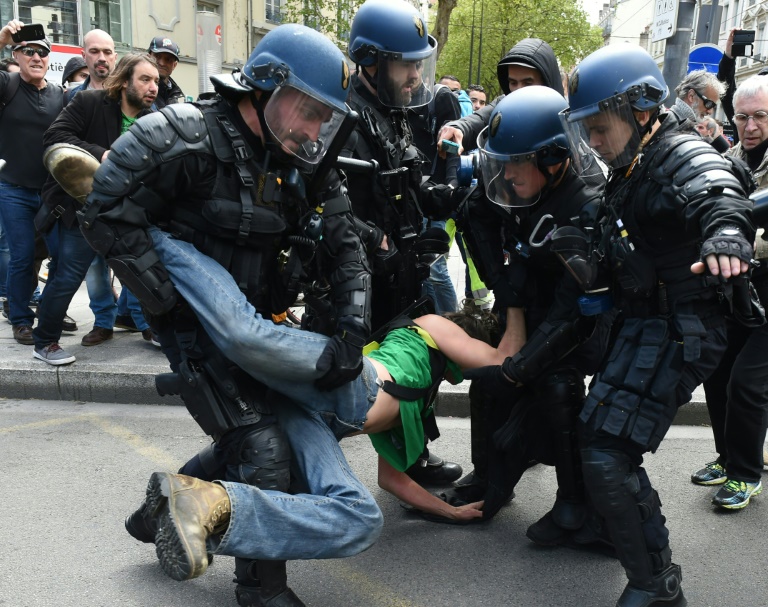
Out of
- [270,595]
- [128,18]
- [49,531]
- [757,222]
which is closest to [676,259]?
[757,222]

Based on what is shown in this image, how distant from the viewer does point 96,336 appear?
556 cm

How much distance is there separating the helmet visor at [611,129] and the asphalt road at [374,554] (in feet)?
4.86

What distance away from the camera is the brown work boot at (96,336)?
217 inches

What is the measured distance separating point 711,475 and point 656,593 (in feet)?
4.56

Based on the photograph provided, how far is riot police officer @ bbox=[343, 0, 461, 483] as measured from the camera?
3410 millimetres

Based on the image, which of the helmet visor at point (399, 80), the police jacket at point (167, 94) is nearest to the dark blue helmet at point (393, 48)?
the helmet visor at point (399, 80)

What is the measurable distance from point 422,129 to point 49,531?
2503 millimetres

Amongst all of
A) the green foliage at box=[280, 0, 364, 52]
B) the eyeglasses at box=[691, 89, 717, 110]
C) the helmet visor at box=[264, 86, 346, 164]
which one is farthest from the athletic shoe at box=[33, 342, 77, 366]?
the green foliage at box=[280, 0, 364, 52]

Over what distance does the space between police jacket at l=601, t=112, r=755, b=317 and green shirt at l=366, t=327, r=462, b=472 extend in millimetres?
752

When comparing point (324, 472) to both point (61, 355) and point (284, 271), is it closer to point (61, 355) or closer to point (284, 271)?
point (284, 271)

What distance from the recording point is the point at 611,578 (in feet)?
9.64

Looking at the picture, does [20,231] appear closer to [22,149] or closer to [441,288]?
[22,149]

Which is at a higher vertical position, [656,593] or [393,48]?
[393,48]

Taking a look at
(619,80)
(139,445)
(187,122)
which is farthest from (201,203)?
(139,445)
